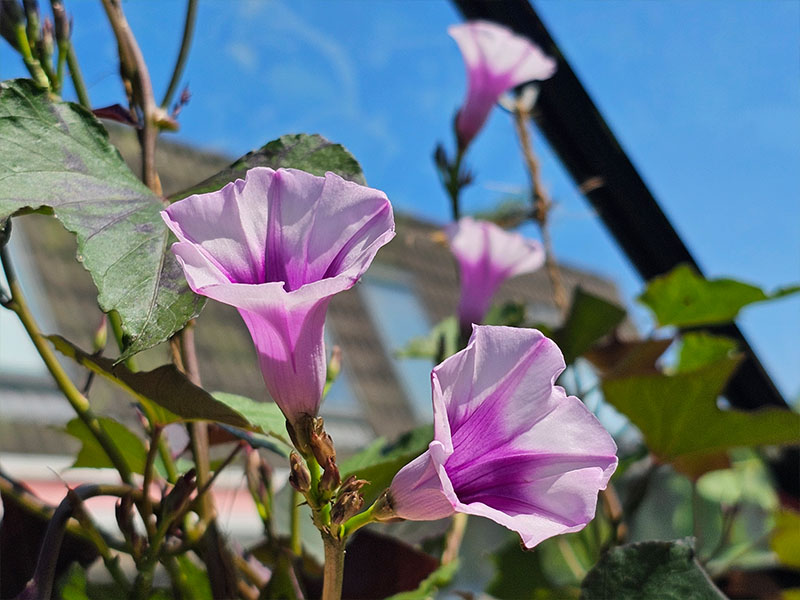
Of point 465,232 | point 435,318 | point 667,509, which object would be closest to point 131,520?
point 465,232

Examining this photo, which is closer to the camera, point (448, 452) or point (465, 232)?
point (448, 452)

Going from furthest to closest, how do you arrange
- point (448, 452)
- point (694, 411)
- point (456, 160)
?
1. point (456, 160)
2. point (694, 411)
3. point (448, 452)

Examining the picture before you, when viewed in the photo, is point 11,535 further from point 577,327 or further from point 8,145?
point 577,327

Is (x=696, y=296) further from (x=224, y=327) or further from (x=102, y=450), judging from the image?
(x=224, y=327)

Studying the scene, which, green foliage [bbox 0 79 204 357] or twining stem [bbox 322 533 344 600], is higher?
green foliage [bbox 0 79 204 357]

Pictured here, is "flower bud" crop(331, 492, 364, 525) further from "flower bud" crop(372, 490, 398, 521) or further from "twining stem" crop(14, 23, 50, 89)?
"twining stem" crop(14, 23, 50, 89)

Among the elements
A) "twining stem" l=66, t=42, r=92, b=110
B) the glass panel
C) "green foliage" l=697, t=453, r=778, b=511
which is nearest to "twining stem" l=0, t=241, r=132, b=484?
"twining stem" l=66, t=42, r=92, b=110
